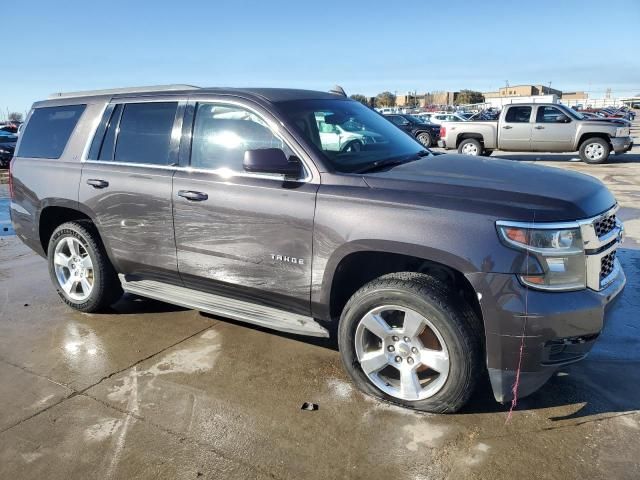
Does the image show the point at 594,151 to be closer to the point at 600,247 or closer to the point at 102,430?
the point at 600,247

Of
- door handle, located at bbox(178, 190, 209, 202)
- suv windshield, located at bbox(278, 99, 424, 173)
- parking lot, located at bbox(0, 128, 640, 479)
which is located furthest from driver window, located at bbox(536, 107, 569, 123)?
door handle, located at bbox(178, 190, 209, 202)

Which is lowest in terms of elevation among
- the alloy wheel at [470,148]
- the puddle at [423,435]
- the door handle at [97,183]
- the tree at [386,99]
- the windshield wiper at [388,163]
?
the puddle at [423,435]

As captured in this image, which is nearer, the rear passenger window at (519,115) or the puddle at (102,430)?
the puddle at (102,430)

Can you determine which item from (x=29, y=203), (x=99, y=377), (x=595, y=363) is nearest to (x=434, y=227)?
(x=595, y=363)

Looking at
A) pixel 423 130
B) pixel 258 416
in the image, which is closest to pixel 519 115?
pixel 423 130

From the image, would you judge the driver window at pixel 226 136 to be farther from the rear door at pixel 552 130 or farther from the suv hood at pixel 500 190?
the rear door at pixel 552 130

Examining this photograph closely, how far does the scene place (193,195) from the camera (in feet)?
12.3

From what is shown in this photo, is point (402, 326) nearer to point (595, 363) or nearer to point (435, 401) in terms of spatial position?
point (435, 401)

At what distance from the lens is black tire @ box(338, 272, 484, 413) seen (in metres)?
2.88

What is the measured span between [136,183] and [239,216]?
1074mm

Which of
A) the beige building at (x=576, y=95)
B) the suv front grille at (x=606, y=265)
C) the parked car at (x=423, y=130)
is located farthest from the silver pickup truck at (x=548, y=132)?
the beige building at (x=576, y=95)

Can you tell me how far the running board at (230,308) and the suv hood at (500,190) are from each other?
3.47 ft

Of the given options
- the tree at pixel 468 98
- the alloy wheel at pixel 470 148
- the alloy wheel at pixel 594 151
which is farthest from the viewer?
the tree at pixel 468 98

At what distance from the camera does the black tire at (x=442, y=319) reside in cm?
288
